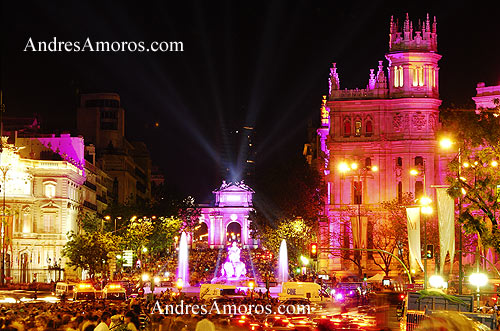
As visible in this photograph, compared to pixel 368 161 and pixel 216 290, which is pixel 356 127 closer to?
pixel 368 161

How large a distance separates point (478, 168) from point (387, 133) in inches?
2546

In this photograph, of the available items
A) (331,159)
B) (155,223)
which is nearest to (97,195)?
(155,223)

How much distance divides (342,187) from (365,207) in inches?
278

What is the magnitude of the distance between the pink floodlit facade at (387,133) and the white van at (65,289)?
4014 centimetres

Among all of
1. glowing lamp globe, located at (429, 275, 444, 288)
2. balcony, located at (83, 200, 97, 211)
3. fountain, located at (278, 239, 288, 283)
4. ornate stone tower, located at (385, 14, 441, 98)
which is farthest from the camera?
balcony, located at (83, 200, 97, 211)

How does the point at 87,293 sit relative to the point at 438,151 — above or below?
below

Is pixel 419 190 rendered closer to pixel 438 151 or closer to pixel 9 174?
pixel 438 151

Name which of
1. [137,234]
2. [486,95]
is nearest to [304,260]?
[137,234]

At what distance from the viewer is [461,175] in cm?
4225

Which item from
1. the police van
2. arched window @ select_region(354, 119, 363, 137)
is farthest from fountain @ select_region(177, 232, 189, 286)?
the police van

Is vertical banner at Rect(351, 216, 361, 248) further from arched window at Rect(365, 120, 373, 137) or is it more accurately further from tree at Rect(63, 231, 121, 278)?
arched window at Rect(365, 120, 373, 137)

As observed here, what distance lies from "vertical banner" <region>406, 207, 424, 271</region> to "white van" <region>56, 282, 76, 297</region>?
28240mm

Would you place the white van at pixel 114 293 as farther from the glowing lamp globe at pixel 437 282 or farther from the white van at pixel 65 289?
the glowing lamp globe at pixel 437 282

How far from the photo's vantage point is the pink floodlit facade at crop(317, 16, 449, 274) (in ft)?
337
